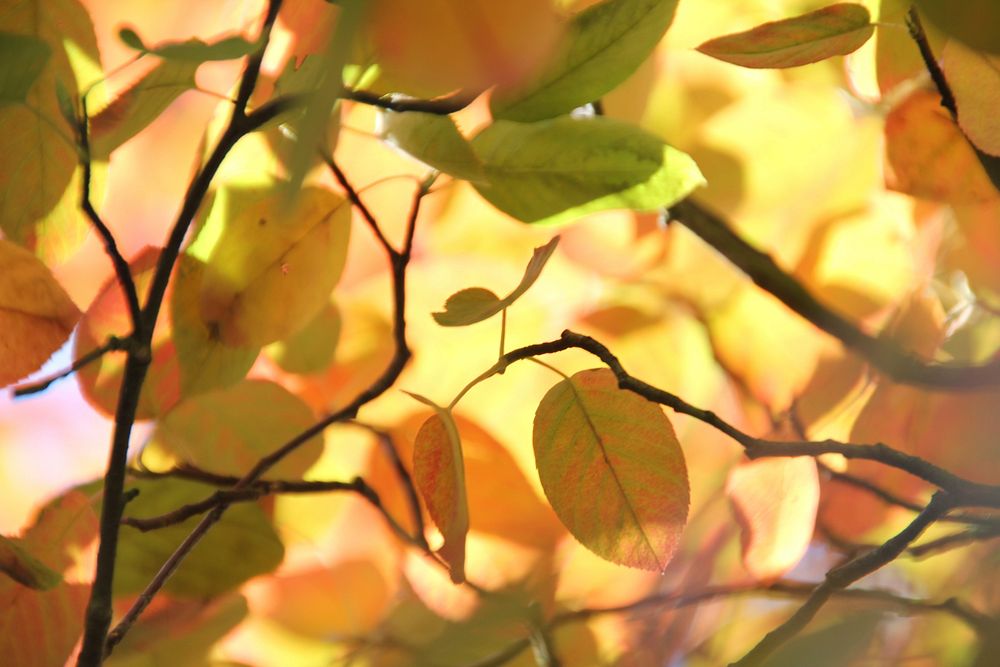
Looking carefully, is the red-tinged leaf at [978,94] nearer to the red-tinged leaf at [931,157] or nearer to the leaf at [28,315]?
the red-tinged leaf at [931,157]

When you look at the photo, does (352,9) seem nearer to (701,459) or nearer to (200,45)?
(200,45)

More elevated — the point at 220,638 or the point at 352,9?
the point at 352,9

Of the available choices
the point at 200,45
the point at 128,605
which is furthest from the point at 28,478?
the point at 200,45

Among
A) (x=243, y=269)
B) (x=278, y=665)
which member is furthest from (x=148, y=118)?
(x=278, y=665)

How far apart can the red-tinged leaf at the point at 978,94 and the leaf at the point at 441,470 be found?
3.9 inches

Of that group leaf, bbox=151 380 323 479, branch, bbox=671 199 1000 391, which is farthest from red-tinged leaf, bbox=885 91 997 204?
leaf, bbox=151 380 323 479

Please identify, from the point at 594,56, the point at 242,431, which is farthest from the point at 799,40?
the point at 242,431

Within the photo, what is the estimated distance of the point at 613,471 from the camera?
0.52 feet

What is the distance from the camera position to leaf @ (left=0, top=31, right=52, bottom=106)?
0.13 metres

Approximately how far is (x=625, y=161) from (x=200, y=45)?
0.08 metres

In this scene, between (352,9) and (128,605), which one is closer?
(352,9)

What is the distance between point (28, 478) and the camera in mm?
216

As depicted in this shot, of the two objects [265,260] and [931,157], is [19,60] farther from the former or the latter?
[931,157]

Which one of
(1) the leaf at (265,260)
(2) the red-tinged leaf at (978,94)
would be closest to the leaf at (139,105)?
(1) the leaf at (265,260)
